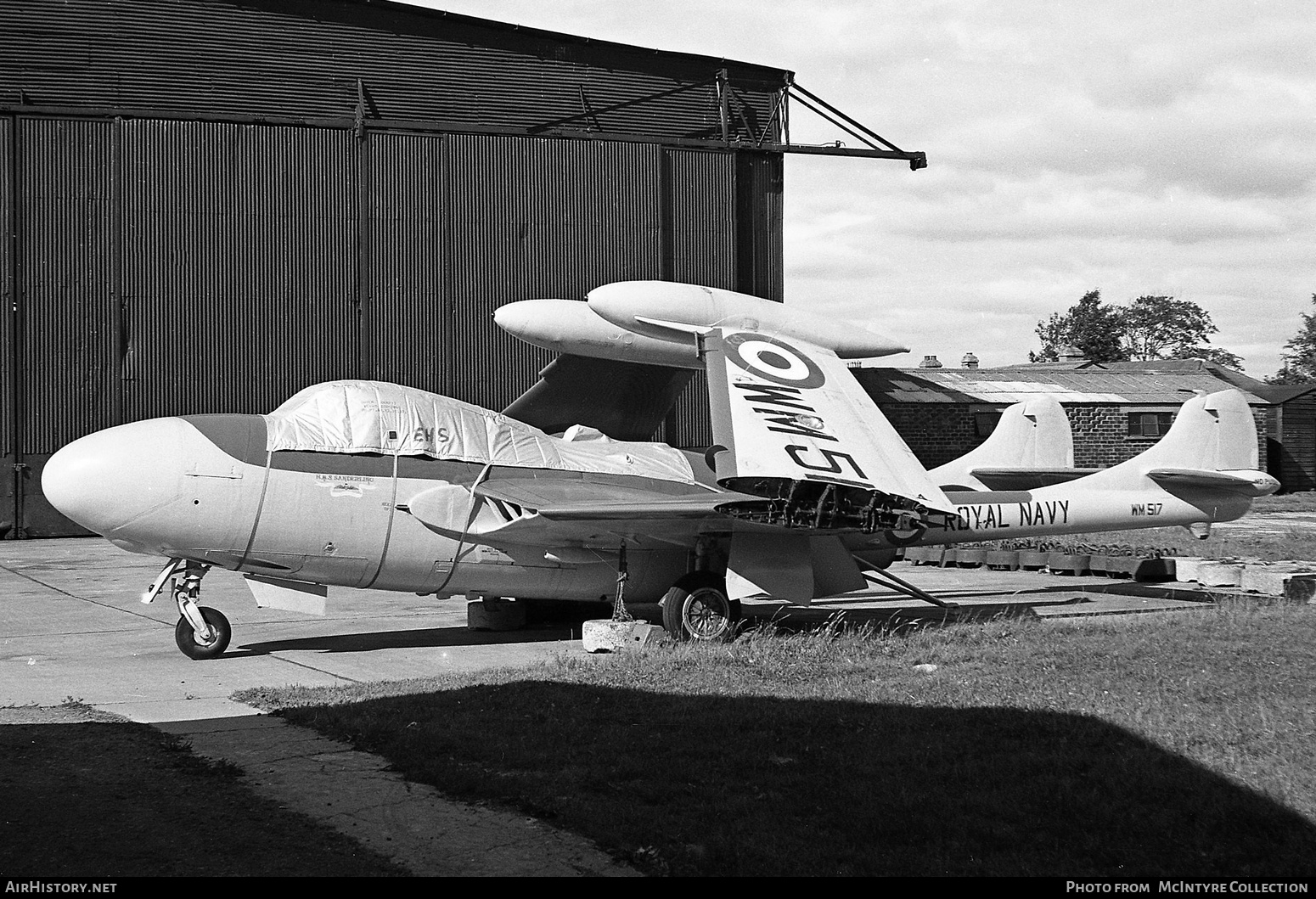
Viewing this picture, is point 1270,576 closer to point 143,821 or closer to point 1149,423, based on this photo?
point 143,821

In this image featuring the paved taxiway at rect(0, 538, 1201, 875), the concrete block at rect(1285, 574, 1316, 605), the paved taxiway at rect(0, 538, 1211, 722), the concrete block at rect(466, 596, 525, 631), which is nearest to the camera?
the paved taxiway at rect(0, 538, 1201, 875)

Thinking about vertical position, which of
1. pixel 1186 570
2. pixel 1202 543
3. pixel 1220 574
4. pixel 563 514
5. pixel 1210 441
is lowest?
pixel 1202 543

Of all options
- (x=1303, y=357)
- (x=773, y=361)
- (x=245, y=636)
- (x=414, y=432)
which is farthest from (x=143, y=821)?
(x=1303, y=357)

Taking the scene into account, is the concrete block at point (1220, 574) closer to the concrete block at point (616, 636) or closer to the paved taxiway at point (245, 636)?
the paved taxiway at point (245, 636)

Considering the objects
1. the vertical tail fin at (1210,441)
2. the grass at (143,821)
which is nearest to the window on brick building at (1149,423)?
the vertical tail fin at (1210,441)

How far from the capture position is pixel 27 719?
7.50 metres

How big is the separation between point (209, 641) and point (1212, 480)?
11.1 meters

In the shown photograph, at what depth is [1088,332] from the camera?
9506 centimetres

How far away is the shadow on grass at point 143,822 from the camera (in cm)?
475

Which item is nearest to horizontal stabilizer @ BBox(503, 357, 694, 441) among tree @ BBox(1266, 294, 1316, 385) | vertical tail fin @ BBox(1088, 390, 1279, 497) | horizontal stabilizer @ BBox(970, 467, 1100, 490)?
horizontal stabilizer @ BBox(970, 467, 1100, 490)

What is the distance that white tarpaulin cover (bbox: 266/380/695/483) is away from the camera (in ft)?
34.9

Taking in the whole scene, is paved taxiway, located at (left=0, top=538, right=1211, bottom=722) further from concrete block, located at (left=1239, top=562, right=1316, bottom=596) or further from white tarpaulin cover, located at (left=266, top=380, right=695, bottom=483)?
white tarpaulin cover, located at (left=266, top=380, right=695, bottom=483)

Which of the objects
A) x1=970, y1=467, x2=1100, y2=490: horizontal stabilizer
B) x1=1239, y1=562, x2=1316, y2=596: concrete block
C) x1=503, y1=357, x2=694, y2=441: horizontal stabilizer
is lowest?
x1=1239, y1=562, x2=1316, y2=596: concrete block

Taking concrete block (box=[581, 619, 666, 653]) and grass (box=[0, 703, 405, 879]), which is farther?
concrete block (box=[581, 619, 666, 653])
